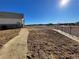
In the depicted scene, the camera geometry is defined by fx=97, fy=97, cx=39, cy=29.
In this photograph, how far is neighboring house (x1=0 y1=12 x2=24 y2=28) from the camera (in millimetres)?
27116

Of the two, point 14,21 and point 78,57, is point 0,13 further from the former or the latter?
point 78,57

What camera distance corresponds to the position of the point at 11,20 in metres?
28.3

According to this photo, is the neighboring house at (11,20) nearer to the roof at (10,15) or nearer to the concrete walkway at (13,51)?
the roof at (10,15)

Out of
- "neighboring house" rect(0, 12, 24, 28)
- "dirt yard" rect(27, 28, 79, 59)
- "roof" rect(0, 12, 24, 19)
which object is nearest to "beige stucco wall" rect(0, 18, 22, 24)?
"neighboring house" rect(0, 12, 24, 28)

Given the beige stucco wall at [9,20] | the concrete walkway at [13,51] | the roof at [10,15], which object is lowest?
the concrete walkway at [13,51]

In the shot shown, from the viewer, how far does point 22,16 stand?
100ft

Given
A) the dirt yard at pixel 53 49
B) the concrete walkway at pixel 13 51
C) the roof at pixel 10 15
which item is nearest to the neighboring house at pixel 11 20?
the roof at pixel 10 15

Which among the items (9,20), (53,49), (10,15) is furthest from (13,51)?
(10,15)

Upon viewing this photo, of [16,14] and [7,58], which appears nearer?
[7,58]

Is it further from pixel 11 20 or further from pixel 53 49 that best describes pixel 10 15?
pixel 53 49

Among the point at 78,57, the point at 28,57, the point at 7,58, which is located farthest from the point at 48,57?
the point at 7,58

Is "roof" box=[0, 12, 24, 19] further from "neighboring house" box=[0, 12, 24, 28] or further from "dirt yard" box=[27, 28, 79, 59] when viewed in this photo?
"dirt yard" box=[27, 28, 79, 59]

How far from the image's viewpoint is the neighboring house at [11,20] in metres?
27.1

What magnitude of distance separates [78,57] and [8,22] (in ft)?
83.9
